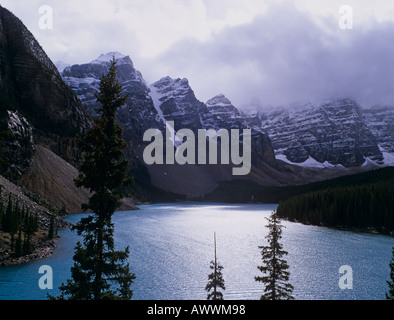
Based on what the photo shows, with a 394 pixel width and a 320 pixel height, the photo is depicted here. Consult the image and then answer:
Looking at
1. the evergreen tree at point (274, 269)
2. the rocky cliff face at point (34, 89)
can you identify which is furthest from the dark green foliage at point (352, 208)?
the rocky cliff face at point (34, 89)

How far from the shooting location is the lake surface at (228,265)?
3250 centimetres

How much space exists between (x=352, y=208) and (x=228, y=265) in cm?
6466

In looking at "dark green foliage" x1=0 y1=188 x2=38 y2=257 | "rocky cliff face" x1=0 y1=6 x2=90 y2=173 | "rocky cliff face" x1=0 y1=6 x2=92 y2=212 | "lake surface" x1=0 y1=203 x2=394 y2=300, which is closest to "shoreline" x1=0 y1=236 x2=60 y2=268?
"dark green foliage" x1=0 y1=188 x2=38 y2=257

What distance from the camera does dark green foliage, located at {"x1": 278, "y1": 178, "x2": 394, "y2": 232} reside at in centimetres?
8550

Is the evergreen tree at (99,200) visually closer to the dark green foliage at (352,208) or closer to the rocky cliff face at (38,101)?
the dark green foliage at (352,208)

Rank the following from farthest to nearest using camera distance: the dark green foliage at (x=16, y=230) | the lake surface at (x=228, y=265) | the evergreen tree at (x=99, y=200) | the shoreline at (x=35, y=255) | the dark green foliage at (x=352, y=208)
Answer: the dark green foliage at (x=352, y=208), the dark green foliage at (x=16, y=230), the shoreline at (x=35, y=255), the lake surface at (x=228, y=265), the evergreen tree at (x=99, y=200)

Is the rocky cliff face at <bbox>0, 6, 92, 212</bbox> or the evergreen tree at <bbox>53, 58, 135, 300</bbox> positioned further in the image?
the rocky cliff face at <bbox>0, 6, 92, 212</bbox>

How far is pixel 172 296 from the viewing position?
103 feet

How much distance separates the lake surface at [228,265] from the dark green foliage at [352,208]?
1370 centimetres

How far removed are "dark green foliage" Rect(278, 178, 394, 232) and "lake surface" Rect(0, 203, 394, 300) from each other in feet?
45.0

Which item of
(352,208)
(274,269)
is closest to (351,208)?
(352,208)

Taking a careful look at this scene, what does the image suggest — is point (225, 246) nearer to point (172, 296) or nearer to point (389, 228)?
point (172, 296)

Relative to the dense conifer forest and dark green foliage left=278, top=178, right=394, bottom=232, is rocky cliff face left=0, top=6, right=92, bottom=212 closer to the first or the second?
the dense conifer forest
